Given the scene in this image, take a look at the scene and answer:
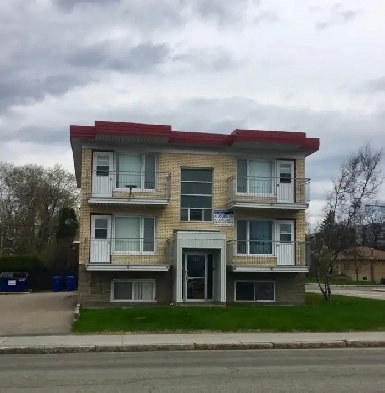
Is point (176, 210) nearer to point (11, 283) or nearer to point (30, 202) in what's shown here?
point (11, 283)

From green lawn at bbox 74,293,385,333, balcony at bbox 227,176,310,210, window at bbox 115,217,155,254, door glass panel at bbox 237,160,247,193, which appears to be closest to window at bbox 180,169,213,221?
balcony at bbox 227,176,310,210

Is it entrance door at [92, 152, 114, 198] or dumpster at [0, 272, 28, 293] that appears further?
dumpster at [0, 272, 28, 293]

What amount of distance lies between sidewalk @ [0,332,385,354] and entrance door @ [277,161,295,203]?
9.57 metres

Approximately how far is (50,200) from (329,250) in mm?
35924

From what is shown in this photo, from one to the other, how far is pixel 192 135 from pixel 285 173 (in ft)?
14.3

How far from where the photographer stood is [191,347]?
1499cm

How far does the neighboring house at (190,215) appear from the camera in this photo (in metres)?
24.2

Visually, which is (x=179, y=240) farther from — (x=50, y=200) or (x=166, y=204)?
(x=50, y=200)

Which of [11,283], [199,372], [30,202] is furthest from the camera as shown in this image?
[30,202]

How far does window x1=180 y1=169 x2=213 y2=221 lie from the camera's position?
25.6 meters

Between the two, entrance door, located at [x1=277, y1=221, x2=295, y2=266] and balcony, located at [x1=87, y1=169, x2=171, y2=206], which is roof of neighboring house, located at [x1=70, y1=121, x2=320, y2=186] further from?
entrance door, located at [x1=277, y1=221, x2=295, y2=266]

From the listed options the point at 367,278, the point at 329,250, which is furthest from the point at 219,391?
the point at 367,278

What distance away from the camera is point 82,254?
24.4 metres

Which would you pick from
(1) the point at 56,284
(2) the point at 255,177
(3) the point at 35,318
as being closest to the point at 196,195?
(2) the point at 255,177
